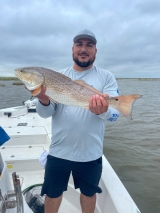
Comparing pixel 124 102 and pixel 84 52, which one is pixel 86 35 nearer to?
pixel 84 52

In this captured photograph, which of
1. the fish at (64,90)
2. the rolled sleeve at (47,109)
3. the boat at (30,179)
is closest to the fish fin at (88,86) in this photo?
the fish at (64,90)

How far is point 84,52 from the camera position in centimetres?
268

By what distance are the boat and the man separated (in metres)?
0.44

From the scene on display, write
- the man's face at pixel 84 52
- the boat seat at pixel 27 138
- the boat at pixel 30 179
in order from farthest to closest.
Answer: the boat seat at pixel 27 138 < the man's face at pixel 84 52 < the boat at pixel 30 179

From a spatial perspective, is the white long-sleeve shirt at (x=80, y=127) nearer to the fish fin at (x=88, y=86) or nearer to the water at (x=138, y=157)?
the fish fin at (x=88, y=86)

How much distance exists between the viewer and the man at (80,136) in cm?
259

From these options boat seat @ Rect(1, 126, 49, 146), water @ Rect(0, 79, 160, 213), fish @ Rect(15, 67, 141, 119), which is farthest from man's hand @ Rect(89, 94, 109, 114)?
water @ Rect(0, 79, 160, 213)

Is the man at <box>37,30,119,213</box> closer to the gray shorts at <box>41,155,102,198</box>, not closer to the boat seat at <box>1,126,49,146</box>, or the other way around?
the gray shorts at <box>41,155,102,198</box>

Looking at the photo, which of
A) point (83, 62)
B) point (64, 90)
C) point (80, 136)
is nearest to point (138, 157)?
point (80, 136)

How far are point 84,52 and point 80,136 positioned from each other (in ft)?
3.56

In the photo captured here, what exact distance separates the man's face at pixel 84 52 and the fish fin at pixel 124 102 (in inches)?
25.6

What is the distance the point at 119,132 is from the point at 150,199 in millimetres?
5095

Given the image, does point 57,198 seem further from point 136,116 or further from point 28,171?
point 136,116

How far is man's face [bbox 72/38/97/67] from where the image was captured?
106 inches
